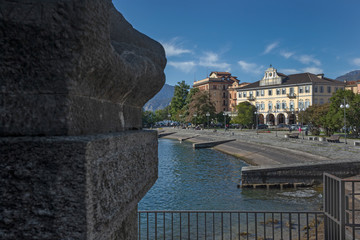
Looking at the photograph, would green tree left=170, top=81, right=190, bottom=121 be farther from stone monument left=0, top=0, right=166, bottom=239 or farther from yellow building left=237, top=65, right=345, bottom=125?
stone monument left=0, top=0, right=166, bottom=239

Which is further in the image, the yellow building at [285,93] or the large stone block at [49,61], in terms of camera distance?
the yellow building at [285,93]

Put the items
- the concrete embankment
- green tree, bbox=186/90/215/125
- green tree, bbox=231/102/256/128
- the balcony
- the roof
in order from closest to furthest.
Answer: the concrete embankment
green tree, bbox=231/102/256/128
the roof
the balcony
green tree, bbox=186/90/215/125

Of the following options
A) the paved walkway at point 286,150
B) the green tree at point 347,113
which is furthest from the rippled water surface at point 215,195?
the green tree at point 347,113

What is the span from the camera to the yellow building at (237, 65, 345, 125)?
75500 mm

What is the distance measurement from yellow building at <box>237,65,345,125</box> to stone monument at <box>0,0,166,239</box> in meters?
77.5

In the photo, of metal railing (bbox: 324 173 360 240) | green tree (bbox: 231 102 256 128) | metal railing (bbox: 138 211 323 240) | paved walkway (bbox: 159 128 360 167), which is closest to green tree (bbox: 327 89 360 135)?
paved walkway (bbox: 159 128 360 167)

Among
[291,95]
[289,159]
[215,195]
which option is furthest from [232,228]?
[291,95]

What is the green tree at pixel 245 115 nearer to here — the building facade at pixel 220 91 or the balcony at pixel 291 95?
the balcony at pixel 291 95

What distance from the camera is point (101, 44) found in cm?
154

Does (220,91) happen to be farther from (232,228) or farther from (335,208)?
(335,208)

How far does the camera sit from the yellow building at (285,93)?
248 feet

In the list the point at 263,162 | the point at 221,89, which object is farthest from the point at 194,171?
the point at 221,89

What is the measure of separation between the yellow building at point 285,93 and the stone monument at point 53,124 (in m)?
77.5

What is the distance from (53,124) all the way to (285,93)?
8448 cm
